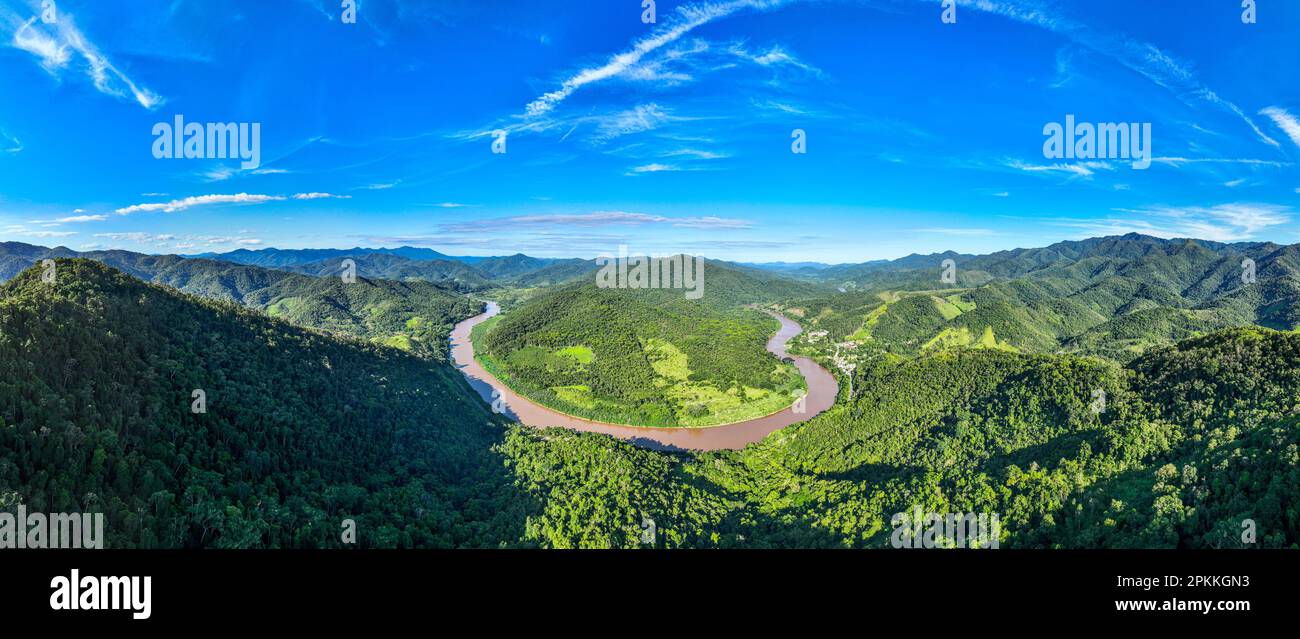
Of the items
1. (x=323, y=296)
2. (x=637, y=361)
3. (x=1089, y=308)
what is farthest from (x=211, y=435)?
(x=1089, y=308)

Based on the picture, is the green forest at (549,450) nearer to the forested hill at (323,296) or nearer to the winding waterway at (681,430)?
the winding waterway at (681,430)

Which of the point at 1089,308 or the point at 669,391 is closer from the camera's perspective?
the point at 669,391

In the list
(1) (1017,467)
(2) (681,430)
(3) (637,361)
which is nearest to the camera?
(1) (1017,467)

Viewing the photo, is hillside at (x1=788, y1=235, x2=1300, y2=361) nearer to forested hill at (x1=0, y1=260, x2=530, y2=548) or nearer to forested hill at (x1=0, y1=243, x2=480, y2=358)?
forested hill at (x1=0, y1=260, x2=530, y2=548)

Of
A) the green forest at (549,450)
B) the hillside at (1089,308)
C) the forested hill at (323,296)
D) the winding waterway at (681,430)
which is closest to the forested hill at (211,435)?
the green forest at (549,450)

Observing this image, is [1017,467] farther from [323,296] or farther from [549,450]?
[323,296]
